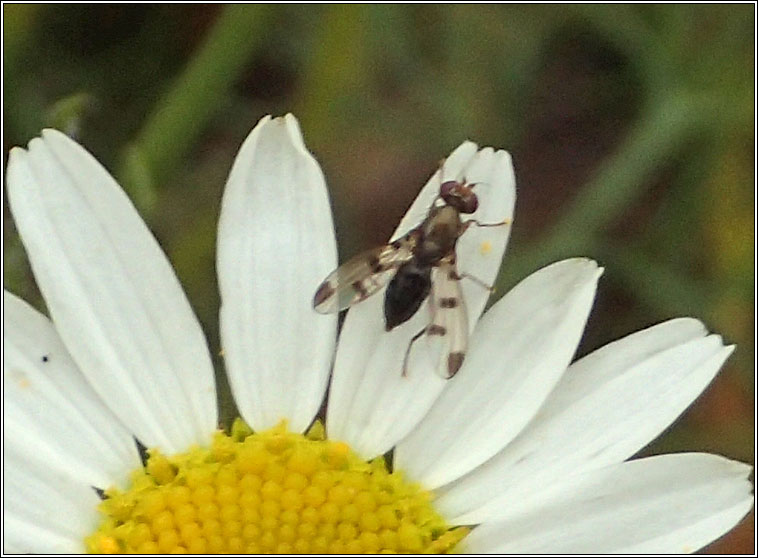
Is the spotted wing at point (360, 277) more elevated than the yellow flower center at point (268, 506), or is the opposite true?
the spotted wing at point (360, 277)

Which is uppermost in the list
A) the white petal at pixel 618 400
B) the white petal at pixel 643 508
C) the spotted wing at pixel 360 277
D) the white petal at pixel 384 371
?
the spotted wing at pixel 360 277

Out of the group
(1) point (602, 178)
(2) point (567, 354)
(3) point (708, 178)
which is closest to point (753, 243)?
(3) point (708, 178)

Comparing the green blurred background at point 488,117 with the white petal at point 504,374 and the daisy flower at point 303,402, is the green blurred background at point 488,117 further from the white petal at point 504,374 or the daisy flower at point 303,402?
the white petal at point 504,374

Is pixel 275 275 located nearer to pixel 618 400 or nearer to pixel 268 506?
pixel 268 506

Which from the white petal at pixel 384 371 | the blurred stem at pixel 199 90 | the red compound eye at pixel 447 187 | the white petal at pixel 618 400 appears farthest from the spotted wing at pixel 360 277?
the blurred stem at pixel 199 90

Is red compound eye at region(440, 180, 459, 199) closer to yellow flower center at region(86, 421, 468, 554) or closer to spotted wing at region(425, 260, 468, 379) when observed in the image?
spotted wing at region(425, 260, 468, 379)
